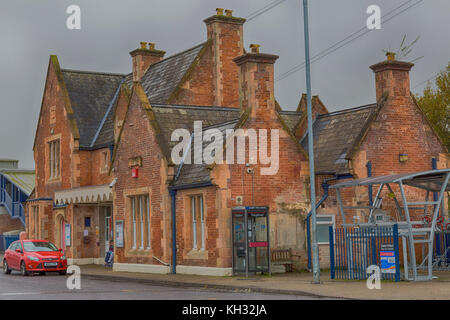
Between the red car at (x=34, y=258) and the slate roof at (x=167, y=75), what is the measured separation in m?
8.53

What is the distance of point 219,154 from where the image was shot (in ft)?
84.2

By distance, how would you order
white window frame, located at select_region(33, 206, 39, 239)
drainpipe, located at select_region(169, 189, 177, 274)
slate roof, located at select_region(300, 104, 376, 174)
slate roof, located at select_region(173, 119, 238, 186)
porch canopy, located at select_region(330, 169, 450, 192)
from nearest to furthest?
porch canopy, located at select_region(330, 169, 450, 192)
slate roof, located at select_region(173, 119, 238, 186)
drainpipe, located at select_region(169, 189, 177, 274)
slate roof, located at select_region(300, 104, 376, 174)
white window frame, located at select_region(33, 206, 39, 239)

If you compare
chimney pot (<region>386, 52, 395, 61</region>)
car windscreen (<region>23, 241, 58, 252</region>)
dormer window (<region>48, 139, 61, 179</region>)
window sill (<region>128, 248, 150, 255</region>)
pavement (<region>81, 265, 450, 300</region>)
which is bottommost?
pavement (<region>81, 265, 450, 300</region>)

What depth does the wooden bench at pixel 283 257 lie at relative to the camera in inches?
1031

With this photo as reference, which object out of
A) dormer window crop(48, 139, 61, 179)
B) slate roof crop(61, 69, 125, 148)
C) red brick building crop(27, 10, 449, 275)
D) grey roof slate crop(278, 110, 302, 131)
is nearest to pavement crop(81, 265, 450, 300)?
red brick building crop(27, 10, 449, 275)

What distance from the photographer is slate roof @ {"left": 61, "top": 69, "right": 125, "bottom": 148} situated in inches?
1527

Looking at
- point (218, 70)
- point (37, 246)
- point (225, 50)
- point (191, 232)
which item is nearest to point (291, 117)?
point (218, 70)

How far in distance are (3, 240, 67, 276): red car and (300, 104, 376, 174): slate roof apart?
1124cm

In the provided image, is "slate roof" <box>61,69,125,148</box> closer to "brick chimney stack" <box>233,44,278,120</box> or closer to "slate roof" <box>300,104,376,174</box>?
"slate roof" <box>300,104,376,174</box>

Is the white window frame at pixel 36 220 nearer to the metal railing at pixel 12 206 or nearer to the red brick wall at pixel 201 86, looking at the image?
the red brick wall at pixel 201 86

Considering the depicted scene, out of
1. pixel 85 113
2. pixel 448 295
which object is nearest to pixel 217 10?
pixel 85 113

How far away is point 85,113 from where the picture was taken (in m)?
39.5

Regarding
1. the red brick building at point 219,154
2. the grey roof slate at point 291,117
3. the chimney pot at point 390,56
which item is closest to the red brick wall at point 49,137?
the red brick building at point 219,154
